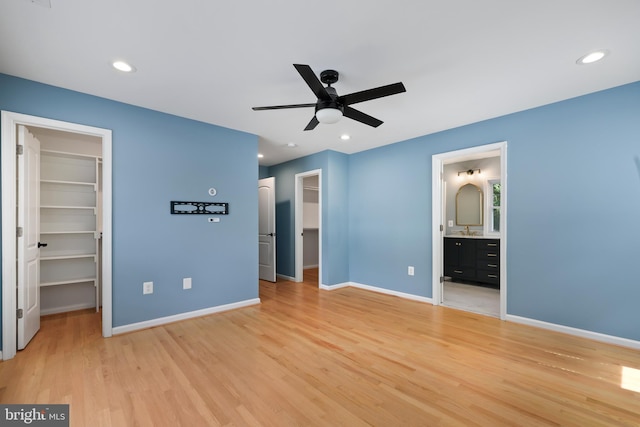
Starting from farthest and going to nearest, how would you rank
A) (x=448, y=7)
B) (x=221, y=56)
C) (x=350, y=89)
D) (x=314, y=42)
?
(x=350, y=89) < (x=221, y=56) < (x=314, y=42) < (x=448, y=7)

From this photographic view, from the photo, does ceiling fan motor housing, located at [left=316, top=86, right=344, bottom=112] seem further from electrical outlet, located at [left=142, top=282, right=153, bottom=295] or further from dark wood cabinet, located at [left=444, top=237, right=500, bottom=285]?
dark wood cabinet, located at [left=444, top=237, right=500, bottom=285]

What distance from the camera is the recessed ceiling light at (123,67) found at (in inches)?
89.7

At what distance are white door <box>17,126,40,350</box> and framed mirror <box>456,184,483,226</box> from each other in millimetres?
6427

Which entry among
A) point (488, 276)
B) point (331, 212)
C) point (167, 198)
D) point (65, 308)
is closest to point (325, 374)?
point (167, 198)

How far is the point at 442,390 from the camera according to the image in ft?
6.53

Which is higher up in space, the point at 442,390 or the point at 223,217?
the point at 223,217

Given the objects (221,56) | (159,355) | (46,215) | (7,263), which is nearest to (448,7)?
(221,56)

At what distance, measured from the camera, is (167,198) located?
3.31m

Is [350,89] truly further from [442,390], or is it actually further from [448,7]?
[442,390]

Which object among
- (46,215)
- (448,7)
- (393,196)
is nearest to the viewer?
(448,7)

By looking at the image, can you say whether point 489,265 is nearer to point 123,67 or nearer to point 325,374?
point 325,374

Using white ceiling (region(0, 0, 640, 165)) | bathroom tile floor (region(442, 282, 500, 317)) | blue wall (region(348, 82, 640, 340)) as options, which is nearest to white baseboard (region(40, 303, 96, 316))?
white ceiling (region(0, 0, 640, 165))

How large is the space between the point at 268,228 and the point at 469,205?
4020mm

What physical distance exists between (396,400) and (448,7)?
97.1 inches
